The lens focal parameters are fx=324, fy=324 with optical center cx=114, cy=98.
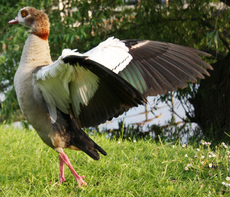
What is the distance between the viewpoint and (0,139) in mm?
4473

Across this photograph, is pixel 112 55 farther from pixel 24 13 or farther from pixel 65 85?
pixel 24 13

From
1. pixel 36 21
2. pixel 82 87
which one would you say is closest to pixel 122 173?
pixel 82 87

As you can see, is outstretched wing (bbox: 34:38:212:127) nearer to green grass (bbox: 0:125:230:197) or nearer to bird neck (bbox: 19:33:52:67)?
bird neck (bbox: 19:33:52:67)

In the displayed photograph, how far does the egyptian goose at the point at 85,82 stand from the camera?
2.49 meters

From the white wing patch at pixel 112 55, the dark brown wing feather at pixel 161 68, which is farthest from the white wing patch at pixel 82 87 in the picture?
the dark brown wing feather at pixel 161 68

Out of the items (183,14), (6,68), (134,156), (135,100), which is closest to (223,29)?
(183,14)

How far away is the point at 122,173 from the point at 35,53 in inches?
55.3

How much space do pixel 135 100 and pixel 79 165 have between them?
1475mm

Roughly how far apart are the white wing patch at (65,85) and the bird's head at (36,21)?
68 cm

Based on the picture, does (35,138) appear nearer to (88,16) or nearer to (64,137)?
(64,137)

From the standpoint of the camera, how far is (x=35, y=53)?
3006 mm

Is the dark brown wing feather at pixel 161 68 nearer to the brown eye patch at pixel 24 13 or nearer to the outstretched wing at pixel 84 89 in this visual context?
the outstretched wing at pixel 84 89

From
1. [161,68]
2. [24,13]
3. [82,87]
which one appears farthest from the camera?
[24,13]

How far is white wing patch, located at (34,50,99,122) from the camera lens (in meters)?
2.31
